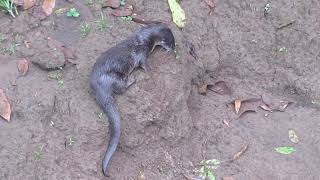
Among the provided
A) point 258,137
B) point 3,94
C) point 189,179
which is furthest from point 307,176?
point 3,94

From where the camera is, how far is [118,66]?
480 centimetres

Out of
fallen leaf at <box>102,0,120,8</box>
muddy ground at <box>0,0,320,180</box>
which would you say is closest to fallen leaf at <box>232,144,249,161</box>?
muddy ground at <box>0,0,320,180</box>

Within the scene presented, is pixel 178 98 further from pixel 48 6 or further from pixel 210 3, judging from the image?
pixel 48 6

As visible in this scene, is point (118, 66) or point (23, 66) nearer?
point (118, 66)

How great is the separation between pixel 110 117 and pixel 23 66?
3.31 feet

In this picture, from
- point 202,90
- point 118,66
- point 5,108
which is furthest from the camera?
point 202,90

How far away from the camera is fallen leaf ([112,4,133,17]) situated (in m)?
5.52

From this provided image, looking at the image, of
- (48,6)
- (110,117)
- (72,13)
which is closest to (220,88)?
(110,117)

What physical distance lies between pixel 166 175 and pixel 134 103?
73cm

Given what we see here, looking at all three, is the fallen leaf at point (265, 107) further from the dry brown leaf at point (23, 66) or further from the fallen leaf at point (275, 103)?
the dry brown leaf at point (23, 66)

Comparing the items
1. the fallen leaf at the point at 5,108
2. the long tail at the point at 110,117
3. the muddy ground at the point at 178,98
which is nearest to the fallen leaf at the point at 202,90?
the muddy ground at the point at 178,98

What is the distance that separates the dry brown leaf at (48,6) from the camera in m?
5.39

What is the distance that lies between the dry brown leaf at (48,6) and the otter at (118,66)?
34.9 inches

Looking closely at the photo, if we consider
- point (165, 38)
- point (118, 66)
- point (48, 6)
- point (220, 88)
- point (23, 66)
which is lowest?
point (220, 88)
